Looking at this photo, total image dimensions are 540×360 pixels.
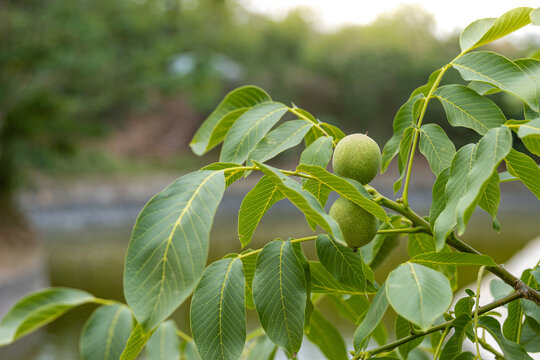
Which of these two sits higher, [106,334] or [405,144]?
[405,144]

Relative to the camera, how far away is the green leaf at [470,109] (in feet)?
1.38

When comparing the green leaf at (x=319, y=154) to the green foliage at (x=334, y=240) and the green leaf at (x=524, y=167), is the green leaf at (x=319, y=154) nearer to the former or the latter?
the green foliage at (x=334, y=240)

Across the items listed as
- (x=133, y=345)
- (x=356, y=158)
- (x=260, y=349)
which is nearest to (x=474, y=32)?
(x=356, y=158)

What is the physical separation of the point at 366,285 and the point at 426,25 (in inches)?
922

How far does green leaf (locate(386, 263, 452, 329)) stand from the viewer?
11.0 inches

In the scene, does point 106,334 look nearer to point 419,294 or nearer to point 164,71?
point 419,294

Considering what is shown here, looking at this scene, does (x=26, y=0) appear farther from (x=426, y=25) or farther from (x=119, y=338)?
(x=426, y=25)

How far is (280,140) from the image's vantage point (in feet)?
1.47

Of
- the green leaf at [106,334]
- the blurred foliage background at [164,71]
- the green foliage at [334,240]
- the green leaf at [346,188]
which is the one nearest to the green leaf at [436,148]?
the green foliage at [334,240]

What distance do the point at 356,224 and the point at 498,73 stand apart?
17 centimetres

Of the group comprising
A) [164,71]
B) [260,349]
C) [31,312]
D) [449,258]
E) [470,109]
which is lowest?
[260,349]

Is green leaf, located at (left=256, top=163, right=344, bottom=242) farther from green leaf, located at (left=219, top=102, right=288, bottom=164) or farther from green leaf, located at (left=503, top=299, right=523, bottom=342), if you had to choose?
green leaf, located at (left=503, top=299, right=523, bottom=342)

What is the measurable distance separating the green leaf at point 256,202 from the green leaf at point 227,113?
14cm

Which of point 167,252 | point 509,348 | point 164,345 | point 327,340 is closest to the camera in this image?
point 167,252
